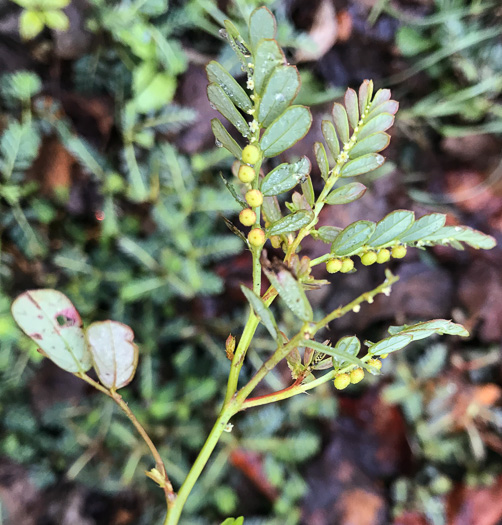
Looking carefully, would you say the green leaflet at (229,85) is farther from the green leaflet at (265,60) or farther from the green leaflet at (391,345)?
the green leaflet at (391,345)

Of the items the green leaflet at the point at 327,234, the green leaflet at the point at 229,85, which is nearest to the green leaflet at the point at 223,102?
the green leaflet at the point at 229,85

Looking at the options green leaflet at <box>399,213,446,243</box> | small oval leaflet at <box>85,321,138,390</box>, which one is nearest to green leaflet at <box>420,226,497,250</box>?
green leaflet at <box>399,213,446,243</box>

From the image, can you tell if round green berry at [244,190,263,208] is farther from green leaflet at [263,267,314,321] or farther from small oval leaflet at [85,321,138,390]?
small oval leaflet at [85,321,138,390]

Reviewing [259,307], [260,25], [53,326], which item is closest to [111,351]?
[53,326]

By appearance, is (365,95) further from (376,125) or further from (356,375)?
(356,375)

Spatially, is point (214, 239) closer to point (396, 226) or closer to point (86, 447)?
point (86, 447)
